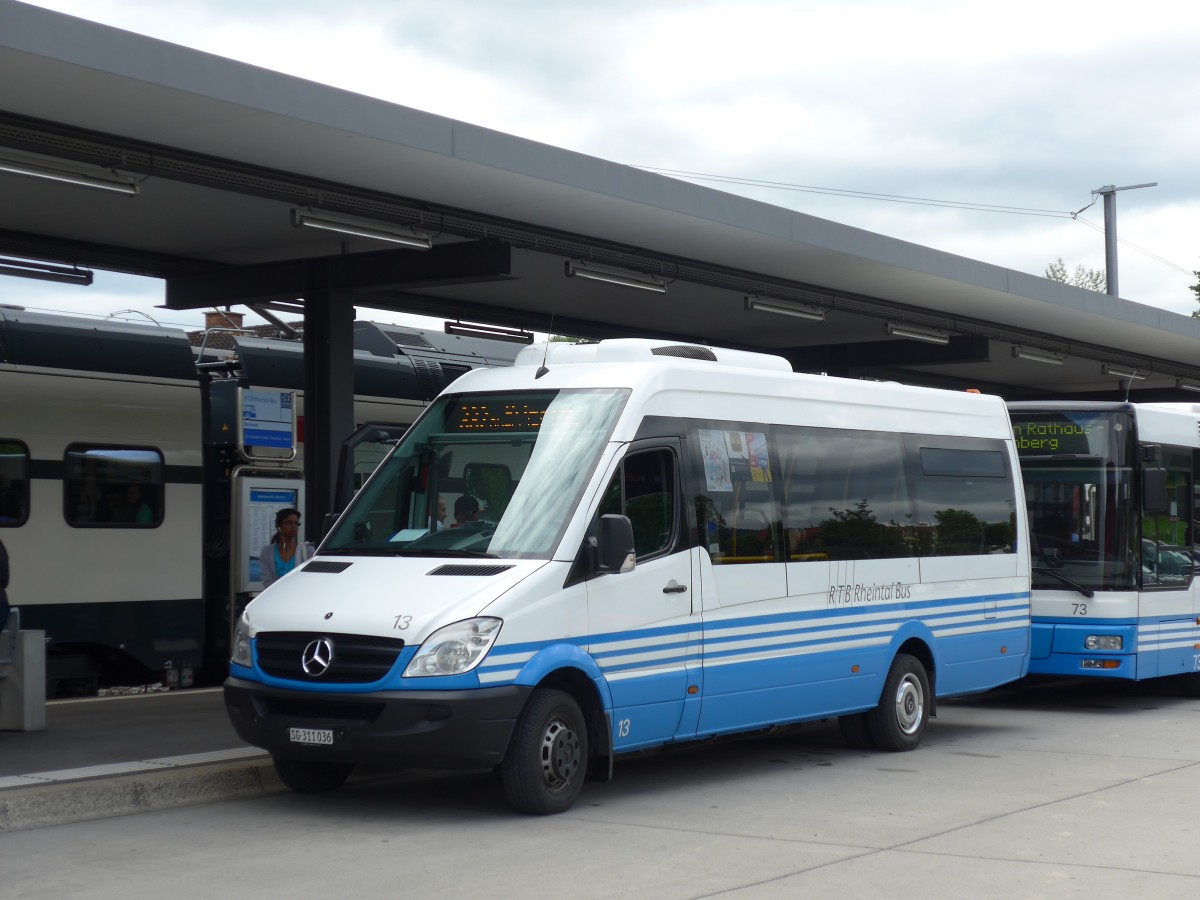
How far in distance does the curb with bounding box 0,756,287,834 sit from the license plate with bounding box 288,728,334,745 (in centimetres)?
114

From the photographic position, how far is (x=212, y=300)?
16000 millimetres

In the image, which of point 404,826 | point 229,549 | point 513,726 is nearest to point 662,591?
point 513,726

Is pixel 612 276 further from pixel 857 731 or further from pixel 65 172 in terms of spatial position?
pixel 65 172

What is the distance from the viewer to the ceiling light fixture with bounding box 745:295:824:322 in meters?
17.9

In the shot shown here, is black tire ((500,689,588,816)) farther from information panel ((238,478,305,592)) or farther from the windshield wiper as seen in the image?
information panel ((238,478,305,592))

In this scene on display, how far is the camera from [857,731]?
39.7 ft

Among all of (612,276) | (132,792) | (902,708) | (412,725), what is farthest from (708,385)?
(612,276)

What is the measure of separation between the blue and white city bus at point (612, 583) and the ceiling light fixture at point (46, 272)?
6103mm

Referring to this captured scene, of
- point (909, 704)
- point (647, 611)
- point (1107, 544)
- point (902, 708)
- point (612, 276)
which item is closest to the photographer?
point (647, 611)

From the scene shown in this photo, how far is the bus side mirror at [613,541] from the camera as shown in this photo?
357 inches

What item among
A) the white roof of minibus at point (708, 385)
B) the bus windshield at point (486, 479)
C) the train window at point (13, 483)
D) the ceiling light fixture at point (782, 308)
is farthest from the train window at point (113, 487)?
the ceiling light fixture at point (782, 308)

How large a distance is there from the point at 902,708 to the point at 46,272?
30.3 ft

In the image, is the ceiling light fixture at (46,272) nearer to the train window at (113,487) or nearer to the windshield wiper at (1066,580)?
the train window at (113,487)

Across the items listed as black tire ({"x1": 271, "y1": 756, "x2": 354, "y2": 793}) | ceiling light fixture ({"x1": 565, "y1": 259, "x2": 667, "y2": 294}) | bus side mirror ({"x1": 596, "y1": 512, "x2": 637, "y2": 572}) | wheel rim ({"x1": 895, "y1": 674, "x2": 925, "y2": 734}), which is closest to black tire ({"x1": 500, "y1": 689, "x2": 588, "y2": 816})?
bus side mirror ({"x1": 596, "y1": 512, "x2": 637, "y2": 572})
